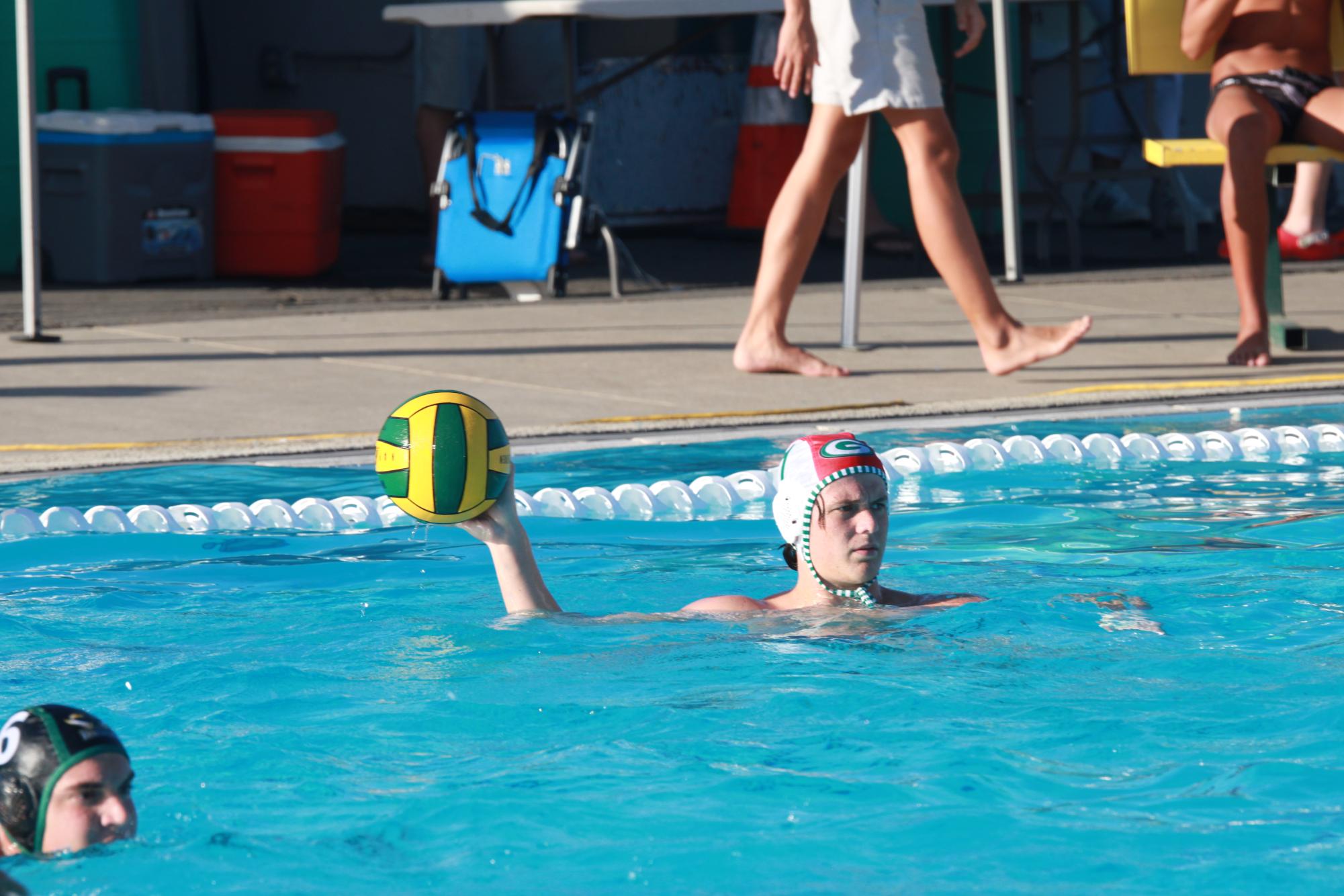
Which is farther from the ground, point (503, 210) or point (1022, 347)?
point (503, 210)

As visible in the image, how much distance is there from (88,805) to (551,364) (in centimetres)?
486

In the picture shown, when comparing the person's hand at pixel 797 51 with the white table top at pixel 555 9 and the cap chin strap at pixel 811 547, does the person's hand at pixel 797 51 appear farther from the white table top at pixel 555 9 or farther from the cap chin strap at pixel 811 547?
the cap chin strap at pixel 811 547

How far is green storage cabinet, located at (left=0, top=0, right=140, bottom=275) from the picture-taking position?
10.4 metres

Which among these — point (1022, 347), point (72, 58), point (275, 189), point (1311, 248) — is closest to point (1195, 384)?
point (1022, 347)

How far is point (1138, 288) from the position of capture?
9766mm

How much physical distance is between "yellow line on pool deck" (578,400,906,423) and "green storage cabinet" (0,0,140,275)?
17.9 ft

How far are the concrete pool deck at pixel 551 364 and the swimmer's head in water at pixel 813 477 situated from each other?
6.62 feet

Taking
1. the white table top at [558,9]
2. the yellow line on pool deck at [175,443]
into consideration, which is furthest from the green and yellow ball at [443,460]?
the white table top at [558,9]

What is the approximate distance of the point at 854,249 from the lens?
25.1 feet

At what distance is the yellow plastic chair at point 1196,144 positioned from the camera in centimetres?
741

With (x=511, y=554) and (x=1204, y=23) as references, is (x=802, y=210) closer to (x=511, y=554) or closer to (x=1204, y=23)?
(x=1204, y=23)

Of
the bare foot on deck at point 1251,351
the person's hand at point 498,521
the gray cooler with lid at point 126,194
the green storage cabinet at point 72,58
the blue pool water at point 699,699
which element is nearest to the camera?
the blue pool water at point 699,699

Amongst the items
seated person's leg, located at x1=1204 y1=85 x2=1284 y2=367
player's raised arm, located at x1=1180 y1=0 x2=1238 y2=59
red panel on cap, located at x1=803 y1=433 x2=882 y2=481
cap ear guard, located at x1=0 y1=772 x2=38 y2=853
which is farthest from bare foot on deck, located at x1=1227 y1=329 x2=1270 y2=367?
cap ear guard, located at x1=0 y1=772 x2=38 y2=853

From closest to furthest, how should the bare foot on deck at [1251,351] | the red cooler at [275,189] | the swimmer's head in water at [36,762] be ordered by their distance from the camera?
the swimmer's head in water at [36,762] → the bare foot on deck at [1251,351] → the red cooler at [275,189]
